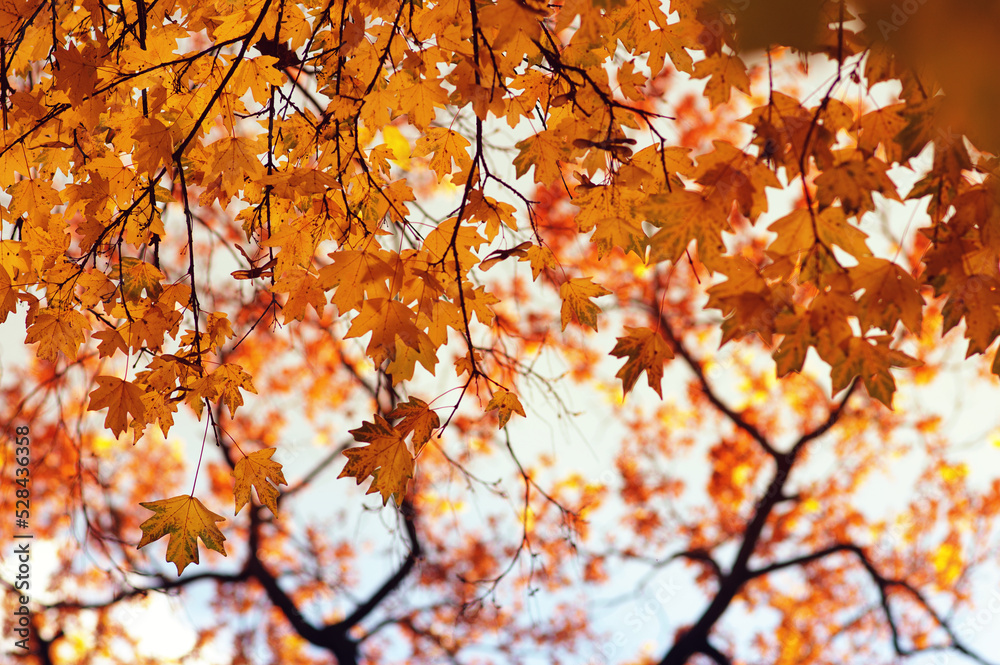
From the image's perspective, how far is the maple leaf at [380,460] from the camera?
1.30 m

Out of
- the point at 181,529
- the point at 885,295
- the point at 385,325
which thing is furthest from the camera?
the point at 181,529

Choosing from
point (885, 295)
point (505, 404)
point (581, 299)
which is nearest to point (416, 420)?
point (505, 404)

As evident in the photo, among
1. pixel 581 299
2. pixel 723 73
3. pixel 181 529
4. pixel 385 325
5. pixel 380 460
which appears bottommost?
pixel 181 529

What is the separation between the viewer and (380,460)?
4.29ft

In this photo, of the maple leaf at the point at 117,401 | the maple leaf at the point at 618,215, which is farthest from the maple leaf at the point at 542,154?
the maple leaf at the point at 117,401

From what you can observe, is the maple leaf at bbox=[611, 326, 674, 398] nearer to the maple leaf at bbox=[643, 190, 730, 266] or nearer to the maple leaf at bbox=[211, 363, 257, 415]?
the maple leaf at bbox=[643, 190, 730, 266]

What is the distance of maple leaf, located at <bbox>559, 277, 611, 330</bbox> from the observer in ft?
5.36

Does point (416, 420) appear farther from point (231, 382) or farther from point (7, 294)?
point (7, 294)

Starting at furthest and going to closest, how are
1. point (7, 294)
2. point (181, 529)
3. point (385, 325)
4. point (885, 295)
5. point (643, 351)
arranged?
point (7, 294), point (181, 529), point (643, 351), point (385, 325), point (885, 295)

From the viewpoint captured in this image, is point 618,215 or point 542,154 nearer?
point 618,215

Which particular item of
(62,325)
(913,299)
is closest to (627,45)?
(913,299)

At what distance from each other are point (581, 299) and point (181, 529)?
3.59 ft

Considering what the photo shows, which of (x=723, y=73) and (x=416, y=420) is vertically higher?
(x=723, y=73)

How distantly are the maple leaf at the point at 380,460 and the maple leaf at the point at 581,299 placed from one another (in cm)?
56
